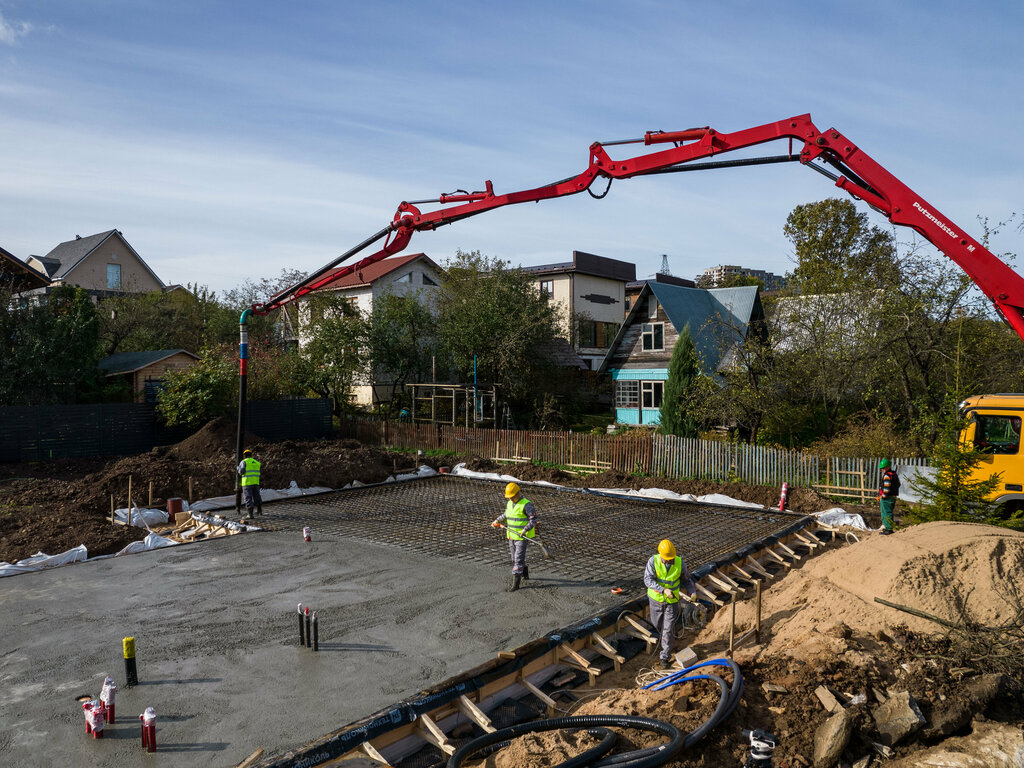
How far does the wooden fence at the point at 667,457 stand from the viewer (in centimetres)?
1856

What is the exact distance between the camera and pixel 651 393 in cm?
3266

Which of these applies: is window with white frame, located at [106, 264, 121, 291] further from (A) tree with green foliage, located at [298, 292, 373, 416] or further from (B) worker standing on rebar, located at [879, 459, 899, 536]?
(B) worker standing on rebar, located at [879, 459, 899, 536]

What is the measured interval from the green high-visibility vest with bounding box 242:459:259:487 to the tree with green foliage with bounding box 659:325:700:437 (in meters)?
14.5

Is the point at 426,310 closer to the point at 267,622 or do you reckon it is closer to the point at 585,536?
the point at 585,536

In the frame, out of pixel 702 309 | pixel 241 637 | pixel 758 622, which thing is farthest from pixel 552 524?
pixel 702 309

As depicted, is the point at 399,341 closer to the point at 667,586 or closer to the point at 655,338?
the point at 655,338

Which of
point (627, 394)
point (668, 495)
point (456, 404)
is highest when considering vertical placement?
point (627, 394)

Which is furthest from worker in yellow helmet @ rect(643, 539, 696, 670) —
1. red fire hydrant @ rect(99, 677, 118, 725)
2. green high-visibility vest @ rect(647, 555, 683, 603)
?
red fire hydrant @ rect(99, 677, 118, 725)

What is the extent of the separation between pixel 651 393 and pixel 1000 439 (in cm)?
1956

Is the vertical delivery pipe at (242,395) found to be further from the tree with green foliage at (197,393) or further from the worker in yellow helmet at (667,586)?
the worker in yellow helmet at (667,586)

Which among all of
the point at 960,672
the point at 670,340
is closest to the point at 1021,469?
the point at 960,672

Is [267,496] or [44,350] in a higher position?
[44,350]

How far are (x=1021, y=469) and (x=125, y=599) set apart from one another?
15.8 metres

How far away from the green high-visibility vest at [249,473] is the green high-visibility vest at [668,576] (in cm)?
1119
